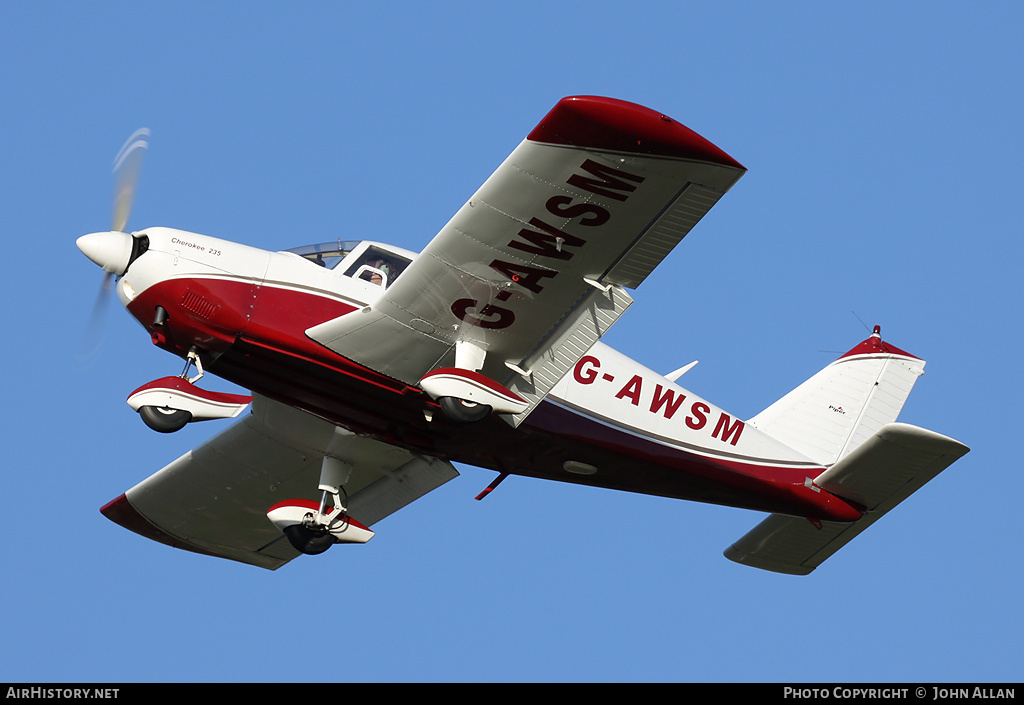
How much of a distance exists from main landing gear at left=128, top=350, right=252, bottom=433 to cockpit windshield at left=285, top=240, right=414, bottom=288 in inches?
63.4

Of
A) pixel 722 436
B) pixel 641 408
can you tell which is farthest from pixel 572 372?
pixel 722 436

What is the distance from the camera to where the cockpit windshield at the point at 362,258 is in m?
13.6

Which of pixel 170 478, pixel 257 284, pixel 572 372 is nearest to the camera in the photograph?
pixel 257 284

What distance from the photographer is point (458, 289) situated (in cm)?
1270

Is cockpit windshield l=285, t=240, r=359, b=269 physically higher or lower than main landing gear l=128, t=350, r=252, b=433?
higher

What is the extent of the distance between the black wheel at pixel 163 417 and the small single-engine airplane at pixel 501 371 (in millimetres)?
26

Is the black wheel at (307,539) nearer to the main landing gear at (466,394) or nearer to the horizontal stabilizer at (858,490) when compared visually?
the main landing gear at (466,394)

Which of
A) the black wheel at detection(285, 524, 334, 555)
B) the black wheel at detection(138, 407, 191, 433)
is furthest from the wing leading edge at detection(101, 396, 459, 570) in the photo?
the black wheel at detection(138, 407, 191, 433)

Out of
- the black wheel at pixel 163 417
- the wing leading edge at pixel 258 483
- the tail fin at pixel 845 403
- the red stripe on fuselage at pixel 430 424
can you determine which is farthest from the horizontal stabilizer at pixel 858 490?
the black wheel at pixel 163 417

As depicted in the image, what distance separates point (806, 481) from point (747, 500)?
767 millimetres

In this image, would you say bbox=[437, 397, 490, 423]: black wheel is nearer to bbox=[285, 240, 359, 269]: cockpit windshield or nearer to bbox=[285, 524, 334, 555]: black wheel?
bbox=[285, 240, 359, 269]: cockpit windshield

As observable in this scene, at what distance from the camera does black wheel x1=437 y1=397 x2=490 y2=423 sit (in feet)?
41.7

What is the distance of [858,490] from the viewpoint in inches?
591
